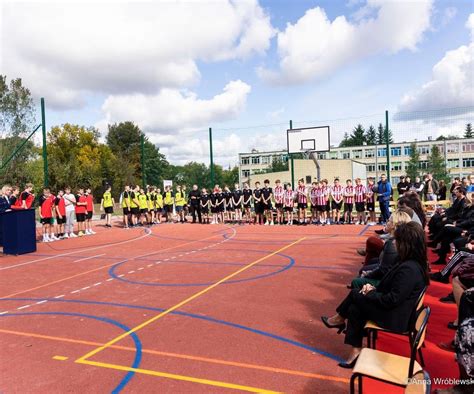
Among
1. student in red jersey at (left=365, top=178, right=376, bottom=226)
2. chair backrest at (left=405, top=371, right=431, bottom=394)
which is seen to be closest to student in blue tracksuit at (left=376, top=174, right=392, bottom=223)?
student in red jersey at (left=365, top=178, right=376, bottom=226)

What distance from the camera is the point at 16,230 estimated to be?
38.2 feet

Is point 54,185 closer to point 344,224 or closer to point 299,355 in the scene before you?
point 344,224

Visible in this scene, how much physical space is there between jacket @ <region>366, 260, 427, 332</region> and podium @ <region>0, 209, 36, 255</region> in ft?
35.9

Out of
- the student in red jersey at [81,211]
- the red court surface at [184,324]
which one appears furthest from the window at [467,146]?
the student in red jersey at [81,211]

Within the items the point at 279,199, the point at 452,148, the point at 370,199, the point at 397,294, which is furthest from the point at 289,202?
the point at 452,148

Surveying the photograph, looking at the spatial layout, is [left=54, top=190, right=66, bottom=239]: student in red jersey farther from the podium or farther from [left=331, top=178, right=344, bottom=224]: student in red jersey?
[left=331, top=178, right=344, bottom=224]: student in red jersey

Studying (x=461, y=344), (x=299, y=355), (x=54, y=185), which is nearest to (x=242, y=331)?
(x=299, y=355)

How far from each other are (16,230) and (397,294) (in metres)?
11.3

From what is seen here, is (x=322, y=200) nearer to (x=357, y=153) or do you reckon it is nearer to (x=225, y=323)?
(x=225, y=323)

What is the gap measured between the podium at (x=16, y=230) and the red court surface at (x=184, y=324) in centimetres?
97

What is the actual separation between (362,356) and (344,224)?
13.9m

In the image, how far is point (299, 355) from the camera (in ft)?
14.4

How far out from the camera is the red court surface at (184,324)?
3979 mm

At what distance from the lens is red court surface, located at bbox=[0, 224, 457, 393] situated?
398cm
